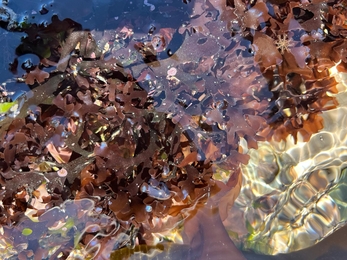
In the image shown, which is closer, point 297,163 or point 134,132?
point 134,132

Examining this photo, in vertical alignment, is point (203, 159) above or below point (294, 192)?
above

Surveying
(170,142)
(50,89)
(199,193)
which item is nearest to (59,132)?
(50,89)

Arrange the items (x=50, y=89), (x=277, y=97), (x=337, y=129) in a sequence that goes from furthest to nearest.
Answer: (x=337, y=129)
(x=277, y=97)
(x=50, y=89)

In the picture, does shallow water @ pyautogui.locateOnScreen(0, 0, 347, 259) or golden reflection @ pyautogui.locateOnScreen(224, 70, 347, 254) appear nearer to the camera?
shallow water @ pyautogui.locateOnScreen(0, 0, 347, 259)

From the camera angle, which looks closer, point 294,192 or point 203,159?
point 203,159

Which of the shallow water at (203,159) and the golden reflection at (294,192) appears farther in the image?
the golden reflection at (294,192)

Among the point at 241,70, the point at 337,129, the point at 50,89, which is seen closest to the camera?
the point at 50,89

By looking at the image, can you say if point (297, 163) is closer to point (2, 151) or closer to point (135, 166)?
point (135, 166)

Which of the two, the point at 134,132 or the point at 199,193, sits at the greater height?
the point at 134,132
